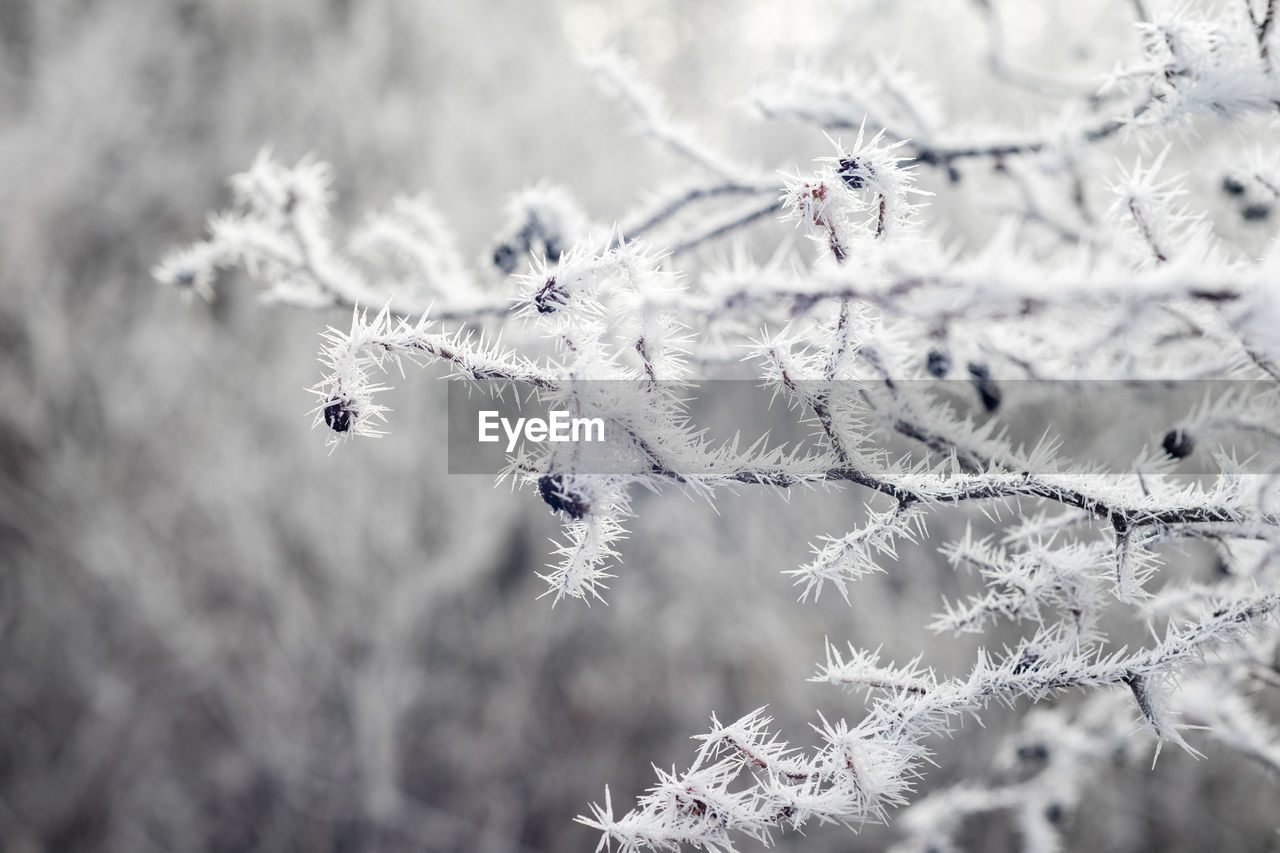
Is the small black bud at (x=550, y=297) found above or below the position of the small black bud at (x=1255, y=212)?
below

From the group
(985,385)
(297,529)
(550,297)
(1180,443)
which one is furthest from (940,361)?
(297,529)

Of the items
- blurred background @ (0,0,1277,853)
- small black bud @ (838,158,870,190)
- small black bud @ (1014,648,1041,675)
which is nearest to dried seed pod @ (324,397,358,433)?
small black bud @ (838,158,870,190)

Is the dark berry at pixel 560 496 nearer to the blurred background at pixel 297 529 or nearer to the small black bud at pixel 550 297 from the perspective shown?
the small black bud at pixel 550 297

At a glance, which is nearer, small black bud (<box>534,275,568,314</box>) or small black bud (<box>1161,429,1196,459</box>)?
small black bud (<box>534,275,568,314</box>)

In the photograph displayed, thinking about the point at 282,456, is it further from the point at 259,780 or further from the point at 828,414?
the point at 828,414

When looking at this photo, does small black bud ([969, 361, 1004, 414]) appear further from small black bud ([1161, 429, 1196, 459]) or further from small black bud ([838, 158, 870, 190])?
small black bud ([838, 158, 870, 190])

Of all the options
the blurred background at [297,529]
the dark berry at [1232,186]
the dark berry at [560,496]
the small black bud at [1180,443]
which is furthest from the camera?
the blurred background at [297,529]

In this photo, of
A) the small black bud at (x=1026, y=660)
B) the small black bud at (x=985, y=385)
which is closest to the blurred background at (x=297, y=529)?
the small black bud at (x=985, y=385)

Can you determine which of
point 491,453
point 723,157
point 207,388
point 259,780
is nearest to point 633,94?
point 723,157
